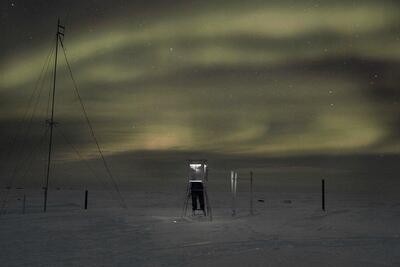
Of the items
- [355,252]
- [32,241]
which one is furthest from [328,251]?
[32,241]

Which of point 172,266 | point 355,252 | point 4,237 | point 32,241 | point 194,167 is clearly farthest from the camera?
point 194,167

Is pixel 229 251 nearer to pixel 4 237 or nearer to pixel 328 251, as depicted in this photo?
pixel 328 251

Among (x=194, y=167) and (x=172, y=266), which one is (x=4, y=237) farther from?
(x=194, y=167)

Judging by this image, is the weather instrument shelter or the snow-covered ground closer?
the snow-covered ground

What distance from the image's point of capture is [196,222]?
77.3ft

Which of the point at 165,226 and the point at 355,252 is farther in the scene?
the point at 165,226

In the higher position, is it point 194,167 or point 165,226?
point 194,167

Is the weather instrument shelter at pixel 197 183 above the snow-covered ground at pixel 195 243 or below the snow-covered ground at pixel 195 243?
above

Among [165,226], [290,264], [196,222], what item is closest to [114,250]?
[290,264]

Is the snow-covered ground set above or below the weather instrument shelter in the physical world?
below

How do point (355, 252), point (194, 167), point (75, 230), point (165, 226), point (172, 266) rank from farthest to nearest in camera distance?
point (194, 167)
point (165, 226)
point (75, 230)
point (355, 252)
point (172, 266)

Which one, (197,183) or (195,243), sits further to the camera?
(197,183)

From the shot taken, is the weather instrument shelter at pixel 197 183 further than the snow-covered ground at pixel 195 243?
Yes

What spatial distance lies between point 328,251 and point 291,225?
28.1 feet
